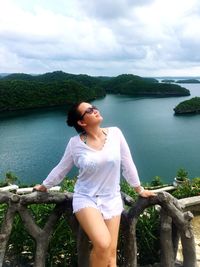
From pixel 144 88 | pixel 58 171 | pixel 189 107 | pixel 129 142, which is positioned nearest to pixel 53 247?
pixel 58 171

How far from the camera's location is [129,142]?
5109 centimetres

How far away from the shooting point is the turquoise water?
37094 mm

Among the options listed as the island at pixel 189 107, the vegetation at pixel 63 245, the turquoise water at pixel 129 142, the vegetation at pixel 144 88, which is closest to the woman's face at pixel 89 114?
the vegetation at pixel 63 245

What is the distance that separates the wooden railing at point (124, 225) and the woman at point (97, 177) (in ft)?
0.50

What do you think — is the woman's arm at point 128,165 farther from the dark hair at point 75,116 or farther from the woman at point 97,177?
the dark hair at point 75,116

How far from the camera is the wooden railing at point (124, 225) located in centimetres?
381

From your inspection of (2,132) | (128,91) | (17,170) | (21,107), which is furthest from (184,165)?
(128,91)

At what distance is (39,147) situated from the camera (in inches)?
1903

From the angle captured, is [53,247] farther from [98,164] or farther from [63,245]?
[98,164]

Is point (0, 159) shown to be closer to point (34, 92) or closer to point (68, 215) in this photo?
point (68, 215)

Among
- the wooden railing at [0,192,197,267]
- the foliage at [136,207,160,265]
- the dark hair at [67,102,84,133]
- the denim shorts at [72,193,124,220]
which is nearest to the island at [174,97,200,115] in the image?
the foliage at [136,207,160,265]

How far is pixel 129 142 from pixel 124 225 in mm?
47216

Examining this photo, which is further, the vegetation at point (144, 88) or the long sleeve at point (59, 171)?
the vegetation at point (144, 88)

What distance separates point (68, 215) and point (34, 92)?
3934 inches
